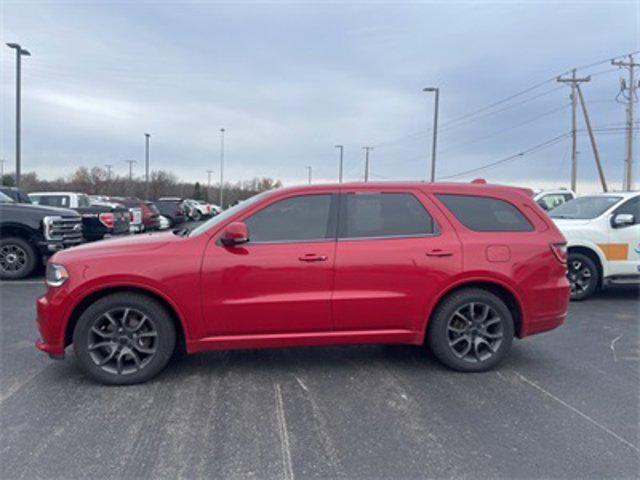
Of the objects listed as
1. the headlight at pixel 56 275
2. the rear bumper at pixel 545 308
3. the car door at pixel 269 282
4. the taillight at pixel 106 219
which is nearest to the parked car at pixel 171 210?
the taillight at pixel 106 219

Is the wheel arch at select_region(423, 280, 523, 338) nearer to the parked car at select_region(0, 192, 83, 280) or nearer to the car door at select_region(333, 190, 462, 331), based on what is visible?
the car door at select_region(333, 190, 462, 331)

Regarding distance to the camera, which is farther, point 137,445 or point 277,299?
point 277,299

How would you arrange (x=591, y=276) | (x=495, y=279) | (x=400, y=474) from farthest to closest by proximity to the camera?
(x=591, y=276) → (x=495, y=279) → (x=400, y=474)

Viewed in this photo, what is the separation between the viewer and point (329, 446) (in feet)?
10.0

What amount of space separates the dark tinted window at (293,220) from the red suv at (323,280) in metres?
0.01

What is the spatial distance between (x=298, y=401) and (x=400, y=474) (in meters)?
1.15

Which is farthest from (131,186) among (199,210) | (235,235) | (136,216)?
(235,235)

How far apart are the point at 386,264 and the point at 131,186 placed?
5953 centimetres

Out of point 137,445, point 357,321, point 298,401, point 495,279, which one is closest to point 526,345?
point 495,279

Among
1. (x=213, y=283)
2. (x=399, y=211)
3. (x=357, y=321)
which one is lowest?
(x=357, y=321)

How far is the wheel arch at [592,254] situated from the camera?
301 inches

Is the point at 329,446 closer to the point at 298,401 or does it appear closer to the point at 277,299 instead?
the point at 298,401

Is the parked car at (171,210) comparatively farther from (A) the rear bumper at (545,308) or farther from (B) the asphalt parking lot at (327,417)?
(A) the rear bumper at (545,308)

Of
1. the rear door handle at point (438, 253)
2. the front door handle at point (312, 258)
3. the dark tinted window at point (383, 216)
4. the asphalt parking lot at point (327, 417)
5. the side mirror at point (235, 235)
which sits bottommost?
the asphalt parking lot at point (327, 417)
